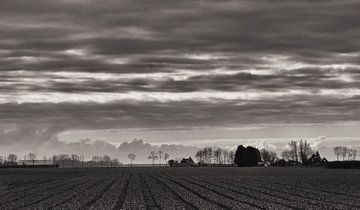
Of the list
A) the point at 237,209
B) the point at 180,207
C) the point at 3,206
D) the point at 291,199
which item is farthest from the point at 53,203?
the point at 291,199

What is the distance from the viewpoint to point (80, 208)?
115 feet

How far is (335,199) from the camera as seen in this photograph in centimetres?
4128

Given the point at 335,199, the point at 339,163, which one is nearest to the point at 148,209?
the point at 335,199

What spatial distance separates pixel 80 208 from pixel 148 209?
13.3ft

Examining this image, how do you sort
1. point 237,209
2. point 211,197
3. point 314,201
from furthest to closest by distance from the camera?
point 211,197 < point 314,201 < point 237,209

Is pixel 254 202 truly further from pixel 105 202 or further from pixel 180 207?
pixel 105 202

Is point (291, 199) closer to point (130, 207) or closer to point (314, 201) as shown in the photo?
point (314, 201)

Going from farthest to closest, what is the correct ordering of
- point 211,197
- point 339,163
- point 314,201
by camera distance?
1. point 339,163
2. point 211,197
3. point 314,201

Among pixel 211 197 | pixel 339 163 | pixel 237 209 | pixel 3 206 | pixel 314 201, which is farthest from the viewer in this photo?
pixel 339 163

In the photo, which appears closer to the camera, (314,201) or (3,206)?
(3,206)

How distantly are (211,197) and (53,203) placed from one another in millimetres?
10937

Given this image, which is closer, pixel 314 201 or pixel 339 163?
pixel 314 201

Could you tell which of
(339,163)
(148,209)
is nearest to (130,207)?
(148,209)

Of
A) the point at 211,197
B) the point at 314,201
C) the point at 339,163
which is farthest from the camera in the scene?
the point at 339,163
